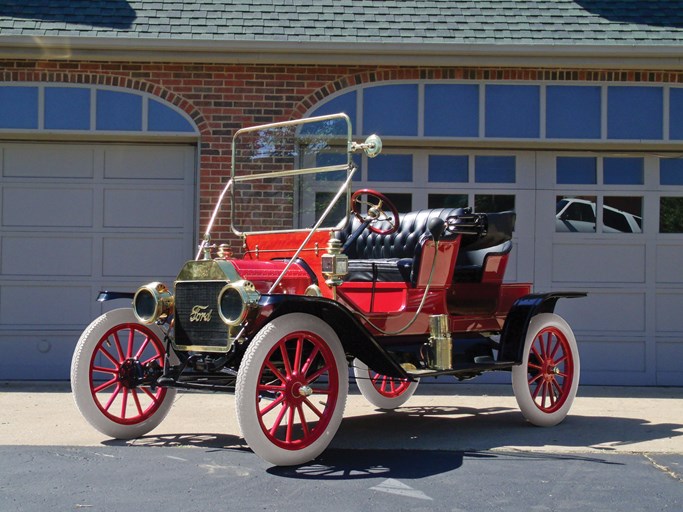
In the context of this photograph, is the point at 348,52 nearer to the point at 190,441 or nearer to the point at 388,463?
the point at 190,441

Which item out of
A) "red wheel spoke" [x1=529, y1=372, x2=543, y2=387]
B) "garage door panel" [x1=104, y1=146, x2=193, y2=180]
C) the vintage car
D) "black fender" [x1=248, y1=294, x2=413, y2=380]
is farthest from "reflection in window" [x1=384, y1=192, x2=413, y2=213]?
"black fender" [x1=248, y1=294, x2=413, y2=380]

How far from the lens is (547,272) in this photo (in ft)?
30.6

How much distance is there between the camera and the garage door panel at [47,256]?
926 cm

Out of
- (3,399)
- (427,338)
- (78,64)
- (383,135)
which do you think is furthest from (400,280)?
(78,64)

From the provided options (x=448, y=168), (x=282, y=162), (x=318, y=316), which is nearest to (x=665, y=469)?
(x=318, y=316)

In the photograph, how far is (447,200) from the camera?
30.6ft

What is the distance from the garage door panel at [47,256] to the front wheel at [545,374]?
4334 mm

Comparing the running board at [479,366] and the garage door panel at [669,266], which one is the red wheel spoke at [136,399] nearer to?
the running board at [479,366]

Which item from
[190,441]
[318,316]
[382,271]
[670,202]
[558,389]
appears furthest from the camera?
[670,202]

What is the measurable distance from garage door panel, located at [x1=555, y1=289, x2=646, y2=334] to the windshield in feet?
9.04

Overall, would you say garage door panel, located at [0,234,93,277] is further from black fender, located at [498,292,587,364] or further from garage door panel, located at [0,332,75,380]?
black fender, located at [498,292,587,364]

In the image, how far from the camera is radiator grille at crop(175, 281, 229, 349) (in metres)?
5.71

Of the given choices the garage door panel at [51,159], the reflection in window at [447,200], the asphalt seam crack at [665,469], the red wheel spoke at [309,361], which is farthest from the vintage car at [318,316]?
the garage door panel at [51,159]

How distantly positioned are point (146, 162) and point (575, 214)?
4.05m
